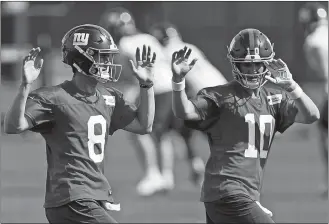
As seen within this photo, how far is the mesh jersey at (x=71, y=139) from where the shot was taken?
19.7 feet

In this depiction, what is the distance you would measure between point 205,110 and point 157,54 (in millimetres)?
5578

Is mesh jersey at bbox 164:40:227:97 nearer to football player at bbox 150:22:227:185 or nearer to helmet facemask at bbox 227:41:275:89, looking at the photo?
football player at bbox 150:22:227:185

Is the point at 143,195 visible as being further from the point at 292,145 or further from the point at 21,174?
the point at 292,145

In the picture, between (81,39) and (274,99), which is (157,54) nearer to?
(274,99)

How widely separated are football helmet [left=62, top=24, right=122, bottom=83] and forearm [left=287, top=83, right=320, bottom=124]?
44.8 inches

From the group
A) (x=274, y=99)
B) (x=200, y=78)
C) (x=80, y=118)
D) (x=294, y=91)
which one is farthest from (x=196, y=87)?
(x=80, y=118)

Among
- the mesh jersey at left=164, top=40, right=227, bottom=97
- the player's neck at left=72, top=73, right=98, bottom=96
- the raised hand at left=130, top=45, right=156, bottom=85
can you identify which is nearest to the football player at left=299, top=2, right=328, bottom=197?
the mesh jersey at left=164, top=40, right=227, bottom=97

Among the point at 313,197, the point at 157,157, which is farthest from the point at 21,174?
the point at 313,197

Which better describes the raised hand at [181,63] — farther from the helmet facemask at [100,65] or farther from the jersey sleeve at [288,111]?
the jersey sleeve at [288,111]

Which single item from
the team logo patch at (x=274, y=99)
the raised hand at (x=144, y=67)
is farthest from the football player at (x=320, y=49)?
the raised hand at (x=144, y=67)

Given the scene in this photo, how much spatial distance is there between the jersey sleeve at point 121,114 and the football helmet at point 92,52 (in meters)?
0.15

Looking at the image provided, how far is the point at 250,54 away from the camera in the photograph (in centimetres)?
657

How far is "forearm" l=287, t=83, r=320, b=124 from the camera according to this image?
648 centimetres

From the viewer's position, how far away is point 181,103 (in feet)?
20.8
